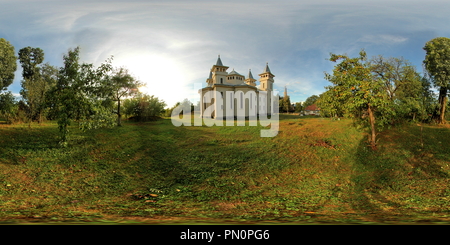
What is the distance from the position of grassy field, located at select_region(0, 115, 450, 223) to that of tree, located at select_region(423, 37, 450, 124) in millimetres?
5649

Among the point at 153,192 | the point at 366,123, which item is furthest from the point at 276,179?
the point at 366,123

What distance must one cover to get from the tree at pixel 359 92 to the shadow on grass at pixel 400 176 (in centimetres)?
167

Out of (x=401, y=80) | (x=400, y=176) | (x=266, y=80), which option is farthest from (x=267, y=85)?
(x=400, y=176)

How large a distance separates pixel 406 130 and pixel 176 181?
57.7 feet

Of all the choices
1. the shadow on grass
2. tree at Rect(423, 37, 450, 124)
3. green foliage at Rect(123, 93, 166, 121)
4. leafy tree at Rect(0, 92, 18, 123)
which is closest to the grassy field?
the shadow on grass

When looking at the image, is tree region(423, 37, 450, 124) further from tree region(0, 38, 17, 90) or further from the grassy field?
tree region(0, 38, 17, 90)

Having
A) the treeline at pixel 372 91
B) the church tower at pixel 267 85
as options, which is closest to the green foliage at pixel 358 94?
the treeline at pixel 372 91

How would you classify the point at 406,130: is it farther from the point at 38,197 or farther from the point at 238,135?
the point at 38,197

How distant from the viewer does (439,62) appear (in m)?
18.5

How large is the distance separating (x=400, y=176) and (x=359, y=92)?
184 inches

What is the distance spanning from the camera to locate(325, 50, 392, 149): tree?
11977 mm

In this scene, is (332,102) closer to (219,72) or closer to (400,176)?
(400,176)

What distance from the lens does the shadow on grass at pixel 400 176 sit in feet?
20.4

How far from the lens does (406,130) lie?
1645 centimetres
